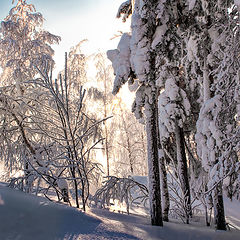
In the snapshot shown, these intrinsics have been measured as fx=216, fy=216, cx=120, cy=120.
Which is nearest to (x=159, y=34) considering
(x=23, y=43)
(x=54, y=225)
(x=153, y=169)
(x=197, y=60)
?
(x=197, y=60)

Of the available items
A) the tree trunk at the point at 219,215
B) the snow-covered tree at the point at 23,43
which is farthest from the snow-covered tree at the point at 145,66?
the snow-covered tree at the point at 23,43

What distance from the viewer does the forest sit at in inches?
179

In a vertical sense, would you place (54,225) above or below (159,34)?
below

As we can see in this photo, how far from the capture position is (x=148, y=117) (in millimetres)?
6168

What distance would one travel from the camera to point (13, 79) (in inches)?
414

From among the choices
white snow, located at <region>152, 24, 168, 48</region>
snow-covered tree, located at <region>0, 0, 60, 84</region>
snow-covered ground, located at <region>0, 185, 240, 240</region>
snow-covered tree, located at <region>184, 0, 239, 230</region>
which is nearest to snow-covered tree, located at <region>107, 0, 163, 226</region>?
white snow, located at <region>152, 24, 168, 48</region>

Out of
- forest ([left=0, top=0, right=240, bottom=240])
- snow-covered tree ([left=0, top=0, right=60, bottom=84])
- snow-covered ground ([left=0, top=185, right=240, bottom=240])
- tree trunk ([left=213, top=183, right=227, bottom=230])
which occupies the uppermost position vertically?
snow-covered tree ([left=0, top=0, right=60, bottom=84])

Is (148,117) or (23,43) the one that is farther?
(23,43)

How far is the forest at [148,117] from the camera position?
454 cm

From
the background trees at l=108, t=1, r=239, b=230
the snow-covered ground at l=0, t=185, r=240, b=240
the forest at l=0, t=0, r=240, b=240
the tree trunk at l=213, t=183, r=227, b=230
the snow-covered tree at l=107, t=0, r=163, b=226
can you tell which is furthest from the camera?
the tree trunk at l=213, t=183, r=227, b=230

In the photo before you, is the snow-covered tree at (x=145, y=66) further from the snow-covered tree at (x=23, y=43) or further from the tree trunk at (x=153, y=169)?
the snow-covered tree at (x=23, y=43)

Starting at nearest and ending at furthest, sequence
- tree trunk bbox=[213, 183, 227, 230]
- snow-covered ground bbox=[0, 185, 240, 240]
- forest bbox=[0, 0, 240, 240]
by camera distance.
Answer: snow-covered ground bbox=[0, 185, 240, 240], forest bbox=[0, 0, 240, 240], tree trunk bbox=[213, 183, 227, 230]

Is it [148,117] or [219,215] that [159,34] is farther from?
[219,215]

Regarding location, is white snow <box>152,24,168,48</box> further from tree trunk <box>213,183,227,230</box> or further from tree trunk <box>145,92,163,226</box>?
tree trunk <box>213,183,227,230</box>
